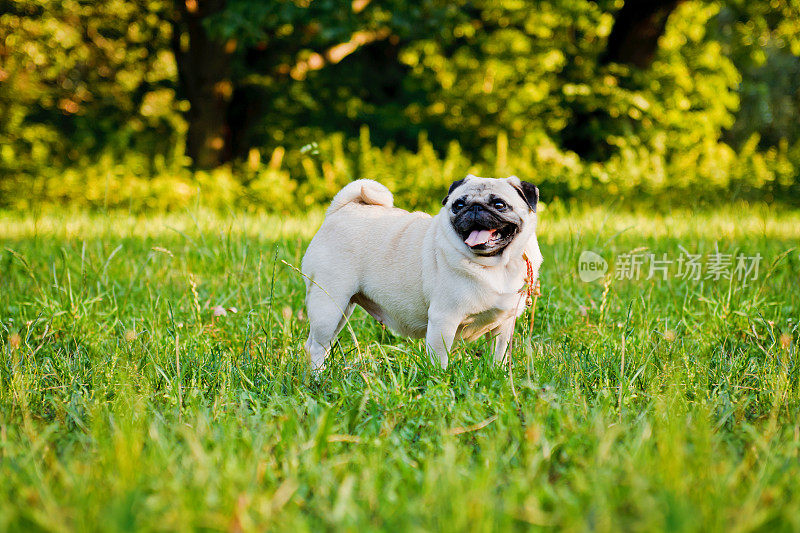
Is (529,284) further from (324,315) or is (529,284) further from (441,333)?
(324,315)

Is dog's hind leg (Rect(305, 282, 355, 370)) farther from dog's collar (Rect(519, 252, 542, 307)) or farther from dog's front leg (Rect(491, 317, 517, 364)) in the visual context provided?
dog's collar (Rect(519, 252, 542, 307))

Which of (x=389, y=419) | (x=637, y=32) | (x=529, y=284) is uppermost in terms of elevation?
(x=637, y=32)

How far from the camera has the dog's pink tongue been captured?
2863 millimetres

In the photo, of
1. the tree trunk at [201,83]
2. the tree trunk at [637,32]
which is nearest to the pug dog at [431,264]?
the tree trunk at [201,83]

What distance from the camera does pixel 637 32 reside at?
1063cm

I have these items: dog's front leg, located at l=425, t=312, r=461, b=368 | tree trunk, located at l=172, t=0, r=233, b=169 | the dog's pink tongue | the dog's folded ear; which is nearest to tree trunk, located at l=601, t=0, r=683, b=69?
tree trunk, located at l=172, t=0, r=233, b=169

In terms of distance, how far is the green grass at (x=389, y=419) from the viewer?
1.64 metres

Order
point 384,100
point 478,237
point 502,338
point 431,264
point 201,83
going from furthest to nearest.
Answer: point 384,100 < point 201,83 < point 502,338 < point 431,264 < point 478,237

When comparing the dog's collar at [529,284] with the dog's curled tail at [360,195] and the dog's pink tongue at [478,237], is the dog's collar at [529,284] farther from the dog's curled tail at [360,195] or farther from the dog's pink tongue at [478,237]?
the dog's curled tail at [360,195]

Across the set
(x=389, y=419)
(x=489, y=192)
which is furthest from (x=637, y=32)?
(x=389, y=419)

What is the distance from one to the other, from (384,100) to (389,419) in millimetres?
11330

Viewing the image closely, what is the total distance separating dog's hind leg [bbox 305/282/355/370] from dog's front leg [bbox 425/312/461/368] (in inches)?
19.7

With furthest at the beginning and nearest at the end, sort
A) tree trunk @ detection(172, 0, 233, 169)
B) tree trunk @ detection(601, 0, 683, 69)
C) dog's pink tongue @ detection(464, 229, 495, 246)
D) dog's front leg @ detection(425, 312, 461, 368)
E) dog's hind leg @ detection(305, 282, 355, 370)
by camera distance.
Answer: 1. tree trunk @ detection(601, 0, 683, 69)
2. tree trunk @ detection(172, 0, 233, 169)
3. dog's hind leg @ detection(305, 282, 355, 370)
4. dog's front leg @ detection(425, 312, 461, 368)
5. dog's pink tongue @ detection(464, 229, 495, 246)

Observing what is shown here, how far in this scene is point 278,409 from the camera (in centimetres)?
256
